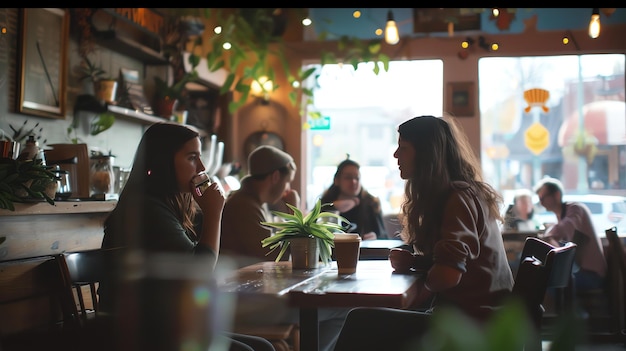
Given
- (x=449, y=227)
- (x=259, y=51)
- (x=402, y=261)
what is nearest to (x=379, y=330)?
(x=402, y=261)

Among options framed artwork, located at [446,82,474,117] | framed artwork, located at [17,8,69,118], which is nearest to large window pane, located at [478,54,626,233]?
framed artwork, located at [446,82,474,117]

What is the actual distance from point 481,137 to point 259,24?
7.79 ft

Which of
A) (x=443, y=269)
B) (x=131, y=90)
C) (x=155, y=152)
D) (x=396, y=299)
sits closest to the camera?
(x=396, y=299)

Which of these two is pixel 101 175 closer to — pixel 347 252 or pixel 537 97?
pixel 347 252

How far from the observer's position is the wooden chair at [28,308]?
7.80ft

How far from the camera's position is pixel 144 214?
6.57 ft

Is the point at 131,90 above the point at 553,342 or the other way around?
above

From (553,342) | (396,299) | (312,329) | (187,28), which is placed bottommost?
(312,329)

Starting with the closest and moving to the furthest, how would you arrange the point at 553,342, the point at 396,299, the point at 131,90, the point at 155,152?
the point at 553,342
the point at 396,299
the point at 155,152
the point at 131,90

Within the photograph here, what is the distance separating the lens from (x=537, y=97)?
6.12 metres

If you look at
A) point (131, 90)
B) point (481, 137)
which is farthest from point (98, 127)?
point (481, 137)

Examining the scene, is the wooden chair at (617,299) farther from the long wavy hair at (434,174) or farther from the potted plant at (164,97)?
the potted plant at (164,97)

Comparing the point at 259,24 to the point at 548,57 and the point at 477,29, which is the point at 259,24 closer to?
the point at 477,29

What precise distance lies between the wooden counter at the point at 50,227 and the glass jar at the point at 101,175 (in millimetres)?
252
